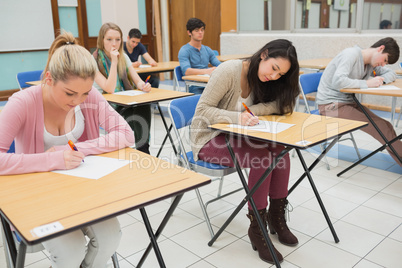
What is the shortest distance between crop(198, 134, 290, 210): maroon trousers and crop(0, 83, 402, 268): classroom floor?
317mm

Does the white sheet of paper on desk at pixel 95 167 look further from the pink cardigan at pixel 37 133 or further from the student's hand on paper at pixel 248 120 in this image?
the student's hand on paper at pixel 248 120

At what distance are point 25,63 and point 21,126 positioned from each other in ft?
18.8

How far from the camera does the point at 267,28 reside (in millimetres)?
6484

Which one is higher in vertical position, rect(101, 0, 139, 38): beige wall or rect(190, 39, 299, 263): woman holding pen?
rect(101, 0, 139, 38): beige wall

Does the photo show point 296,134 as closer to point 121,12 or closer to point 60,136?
point 60,136

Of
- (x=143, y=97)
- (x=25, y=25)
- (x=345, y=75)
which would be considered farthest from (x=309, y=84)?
(x=25, y=25)

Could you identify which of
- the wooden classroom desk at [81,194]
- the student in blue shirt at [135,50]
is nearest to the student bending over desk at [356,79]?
the wooden classroom desk at [81,194]

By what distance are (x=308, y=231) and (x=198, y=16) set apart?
6298 mm

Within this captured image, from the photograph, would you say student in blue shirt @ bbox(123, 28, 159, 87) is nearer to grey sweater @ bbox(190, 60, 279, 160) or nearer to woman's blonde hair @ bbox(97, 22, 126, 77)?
woman's blonde hair @ bbox(97, 22, 126, 77)

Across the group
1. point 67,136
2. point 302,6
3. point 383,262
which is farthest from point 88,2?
point 383,262

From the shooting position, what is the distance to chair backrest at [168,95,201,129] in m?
2.19

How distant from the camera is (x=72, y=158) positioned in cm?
134

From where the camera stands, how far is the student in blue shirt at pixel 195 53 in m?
4.16

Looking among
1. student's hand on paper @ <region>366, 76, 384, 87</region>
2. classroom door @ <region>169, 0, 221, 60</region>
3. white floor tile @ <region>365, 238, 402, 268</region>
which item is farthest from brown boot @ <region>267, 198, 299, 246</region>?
classroom door @ <region>169, 0, 221, 60</region>
